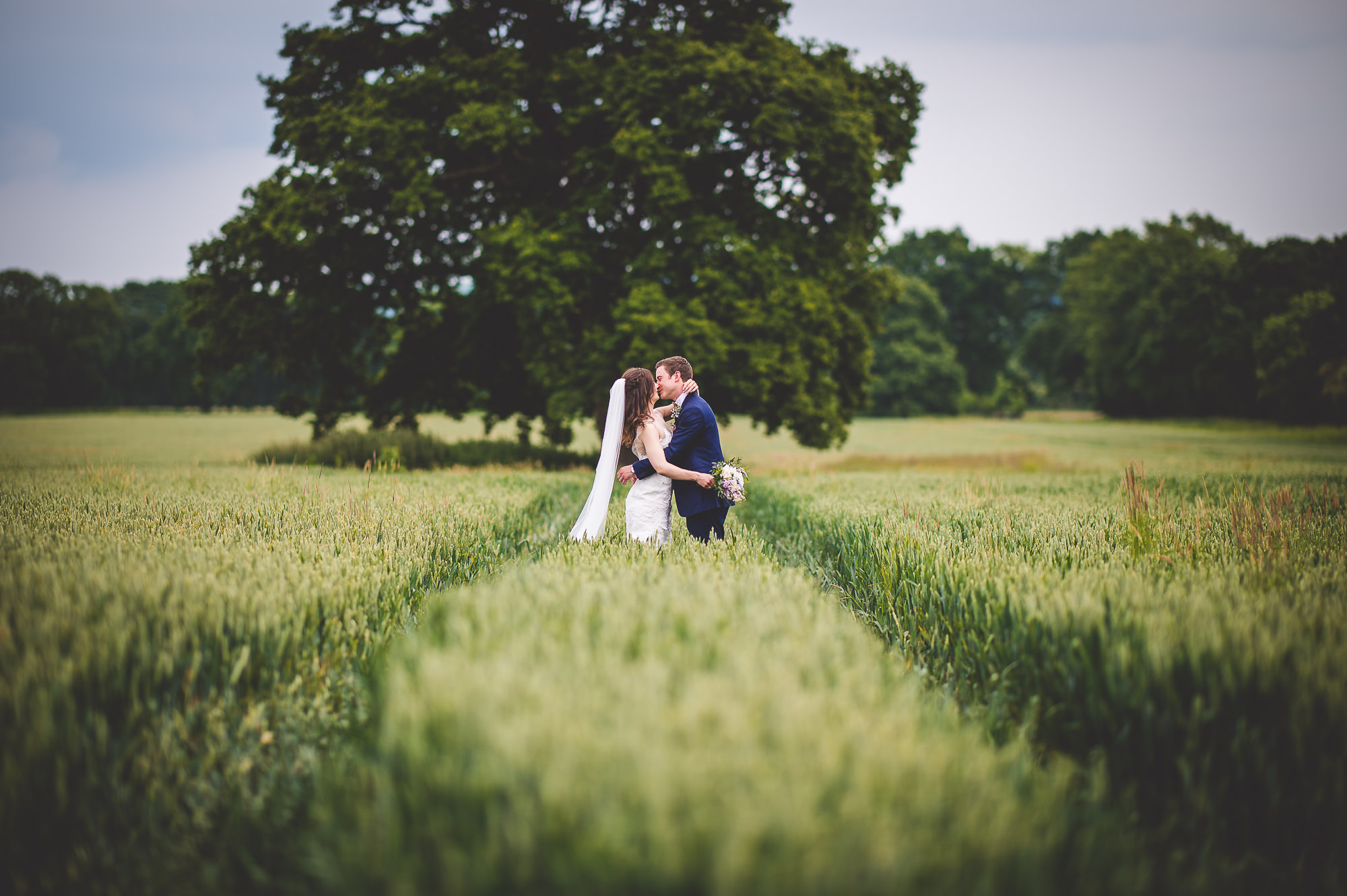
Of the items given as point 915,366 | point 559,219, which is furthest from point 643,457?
point 915,366

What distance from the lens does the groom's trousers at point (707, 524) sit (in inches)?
246

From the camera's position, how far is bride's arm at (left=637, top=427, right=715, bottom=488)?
5879 mm

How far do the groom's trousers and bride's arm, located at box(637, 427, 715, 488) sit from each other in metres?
0.35

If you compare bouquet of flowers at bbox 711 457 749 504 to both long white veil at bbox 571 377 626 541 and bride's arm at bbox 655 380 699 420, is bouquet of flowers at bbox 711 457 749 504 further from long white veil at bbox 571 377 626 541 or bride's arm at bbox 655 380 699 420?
long white veil at bbox 571 377 626 541

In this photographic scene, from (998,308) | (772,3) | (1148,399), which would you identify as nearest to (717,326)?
(772,3)

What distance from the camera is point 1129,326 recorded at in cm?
6081

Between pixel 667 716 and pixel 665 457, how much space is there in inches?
159

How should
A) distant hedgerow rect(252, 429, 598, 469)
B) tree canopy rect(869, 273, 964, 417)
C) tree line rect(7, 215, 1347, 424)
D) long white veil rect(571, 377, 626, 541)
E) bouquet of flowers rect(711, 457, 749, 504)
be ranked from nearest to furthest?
1. bouquet of flowers rect(711, 457, 749, 504)
2. long white veil rect(571, 377, 626, 541)
3. distant hedgerow rect(252, 429, 598, 469)
4. tree line rect(7, 215, 1347, 424)
5. tree canopy rect(869, 273, 964, 417)

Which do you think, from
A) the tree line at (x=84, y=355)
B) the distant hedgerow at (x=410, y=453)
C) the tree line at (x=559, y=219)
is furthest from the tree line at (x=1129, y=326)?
the tree line at (x=84, y=355)

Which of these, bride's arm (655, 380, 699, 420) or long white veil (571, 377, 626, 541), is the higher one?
bride's arm (655, 380, 699, 420)

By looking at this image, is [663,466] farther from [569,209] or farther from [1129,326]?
[1129,326]

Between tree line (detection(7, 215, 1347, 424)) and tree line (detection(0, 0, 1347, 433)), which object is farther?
tree line (detection(7, 215, 1347, 424))

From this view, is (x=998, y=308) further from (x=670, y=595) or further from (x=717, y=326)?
(x=670, y=595)

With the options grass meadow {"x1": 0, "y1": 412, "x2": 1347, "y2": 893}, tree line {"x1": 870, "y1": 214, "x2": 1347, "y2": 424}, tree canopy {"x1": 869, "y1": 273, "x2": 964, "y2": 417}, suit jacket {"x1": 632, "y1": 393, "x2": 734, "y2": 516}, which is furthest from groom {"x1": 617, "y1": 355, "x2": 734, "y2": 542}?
tree canopy {"x1": 869, "y1": 273, "x2": 964, "y2": 417}
